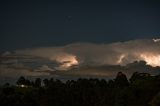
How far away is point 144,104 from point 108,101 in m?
44.8

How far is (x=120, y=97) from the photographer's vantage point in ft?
481

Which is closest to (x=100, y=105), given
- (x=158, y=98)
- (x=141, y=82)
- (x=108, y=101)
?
(x=108, y=101)

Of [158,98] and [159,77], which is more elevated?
[159,77]

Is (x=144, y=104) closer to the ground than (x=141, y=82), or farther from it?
closer to the ground

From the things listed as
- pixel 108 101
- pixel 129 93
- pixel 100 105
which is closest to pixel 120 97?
pixel 129 93

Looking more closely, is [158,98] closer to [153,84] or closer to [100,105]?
[153,84]

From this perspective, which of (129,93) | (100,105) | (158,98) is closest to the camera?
(158,98)

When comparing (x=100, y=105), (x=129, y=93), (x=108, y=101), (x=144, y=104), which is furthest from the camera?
(x=100, y=105)

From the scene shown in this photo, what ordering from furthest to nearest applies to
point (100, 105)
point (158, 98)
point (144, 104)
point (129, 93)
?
point (100, 105) → point (129, 93) → point (144, 104) → point (158, 98)

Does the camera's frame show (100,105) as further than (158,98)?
Yes

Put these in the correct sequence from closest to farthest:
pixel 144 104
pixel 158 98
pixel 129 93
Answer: pixel 158 98, pixel 144 104, pixel 129 93

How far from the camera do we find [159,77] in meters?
152

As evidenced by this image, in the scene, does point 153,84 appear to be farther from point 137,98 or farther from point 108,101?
point 108,101

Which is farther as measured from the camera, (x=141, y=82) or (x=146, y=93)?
(x=141, y=82)
